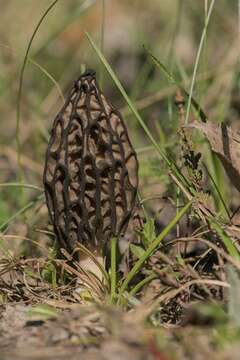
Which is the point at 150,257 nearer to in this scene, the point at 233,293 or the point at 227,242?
the point at 227,242

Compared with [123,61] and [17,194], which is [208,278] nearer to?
[17,194]

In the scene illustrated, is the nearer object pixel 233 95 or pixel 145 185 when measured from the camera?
pixel 145 185

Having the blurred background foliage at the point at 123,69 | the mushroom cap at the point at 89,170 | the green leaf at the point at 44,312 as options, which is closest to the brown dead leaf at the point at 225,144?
the mushroom cap at the point at 89,170

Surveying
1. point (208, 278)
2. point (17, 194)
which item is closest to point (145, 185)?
point (17, 194)

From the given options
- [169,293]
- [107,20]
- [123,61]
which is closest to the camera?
[169,293]

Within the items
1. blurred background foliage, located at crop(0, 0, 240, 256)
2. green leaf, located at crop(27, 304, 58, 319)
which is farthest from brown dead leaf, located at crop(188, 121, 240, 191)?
green leaf, located at crop(27, 304, 58, 319)

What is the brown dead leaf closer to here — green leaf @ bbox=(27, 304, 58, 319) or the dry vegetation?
the dry vegetation

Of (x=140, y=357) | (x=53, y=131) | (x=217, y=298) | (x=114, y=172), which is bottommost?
(x=217, y=298)
